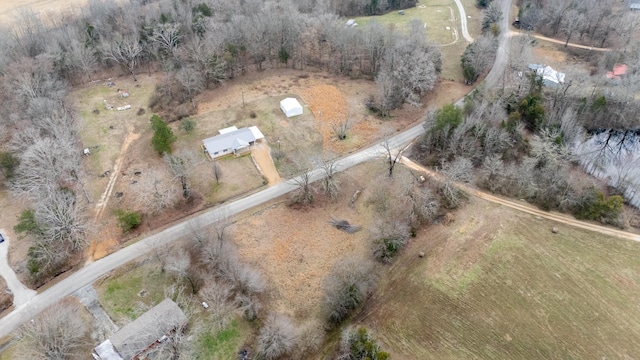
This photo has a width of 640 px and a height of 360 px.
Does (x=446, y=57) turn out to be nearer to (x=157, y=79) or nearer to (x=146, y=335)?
(x=157, y=79)

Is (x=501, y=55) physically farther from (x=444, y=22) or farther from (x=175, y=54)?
(x=175, y=54)

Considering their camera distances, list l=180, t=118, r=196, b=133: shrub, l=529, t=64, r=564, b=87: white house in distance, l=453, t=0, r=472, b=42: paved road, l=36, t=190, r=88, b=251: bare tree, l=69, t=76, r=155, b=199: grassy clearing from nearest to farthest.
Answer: l=36, t=190, r=88, b=251: bare tree
l=69, t=76, r=155, b=199: grassy clearing
l=180, t=118, r=196, b=133: shrub
l=529, t=64, r=564, b=87: white house in distance
l=453, t=0, r=472, b=42: paved road

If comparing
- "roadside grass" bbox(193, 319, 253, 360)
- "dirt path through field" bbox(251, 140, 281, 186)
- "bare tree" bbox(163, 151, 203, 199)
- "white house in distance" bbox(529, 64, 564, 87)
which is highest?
"white house in distance" bbox(529, 64, 564, 87)

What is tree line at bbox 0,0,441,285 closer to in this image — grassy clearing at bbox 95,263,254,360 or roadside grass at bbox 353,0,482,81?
roadside grass at bbox 353,0,482,81

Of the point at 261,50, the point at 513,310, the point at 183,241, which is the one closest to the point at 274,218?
the point at 183,241

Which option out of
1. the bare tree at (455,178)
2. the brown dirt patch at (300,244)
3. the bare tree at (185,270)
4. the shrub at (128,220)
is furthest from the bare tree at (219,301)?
the bare tree at (455,178)

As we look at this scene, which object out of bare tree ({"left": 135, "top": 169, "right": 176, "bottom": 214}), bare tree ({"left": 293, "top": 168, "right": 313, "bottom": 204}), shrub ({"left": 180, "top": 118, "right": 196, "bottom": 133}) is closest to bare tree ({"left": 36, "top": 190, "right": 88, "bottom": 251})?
bare tree ({"left": 135, "top": 169, "right": 176, "bottom": 214})

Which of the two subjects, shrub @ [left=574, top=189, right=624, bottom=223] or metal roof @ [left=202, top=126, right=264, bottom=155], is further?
metal roof @ [left=202, top=126, right=264, bottom=155]

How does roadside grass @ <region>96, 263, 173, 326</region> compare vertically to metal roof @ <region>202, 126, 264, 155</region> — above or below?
below
